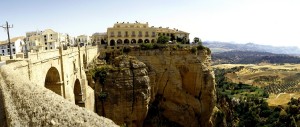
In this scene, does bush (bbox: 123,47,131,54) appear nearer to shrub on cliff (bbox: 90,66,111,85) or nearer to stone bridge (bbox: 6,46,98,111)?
stone bridge (bbox: 6,46,98,111)

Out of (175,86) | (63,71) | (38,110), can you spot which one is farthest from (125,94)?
(38,110)

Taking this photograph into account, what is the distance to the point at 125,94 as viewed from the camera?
4822 cm

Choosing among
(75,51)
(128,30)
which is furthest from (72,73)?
(128,30)

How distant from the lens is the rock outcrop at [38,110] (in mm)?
9812

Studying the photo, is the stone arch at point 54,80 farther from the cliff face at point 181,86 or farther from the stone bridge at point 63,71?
the cliff face at point 181,86

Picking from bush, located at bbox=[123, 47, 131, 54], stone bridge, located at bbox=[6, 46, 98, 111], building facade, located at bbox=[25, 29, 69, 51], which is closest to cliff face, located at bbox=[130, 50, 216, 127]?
bush, located at bbox=[123, 47, 131, 54]

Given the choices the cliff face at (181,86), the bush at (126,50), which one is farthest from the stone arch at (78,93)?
the cliff face at (181,86)

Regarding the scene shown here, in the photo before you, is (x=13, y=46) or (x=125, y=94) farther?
(x=13, y=46)

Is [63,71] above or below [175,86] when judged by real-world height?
above

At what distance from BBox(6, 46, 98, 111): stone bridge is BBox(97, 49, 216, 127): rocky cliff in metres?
7.50

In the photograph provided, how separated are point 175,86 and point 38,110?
144 ft

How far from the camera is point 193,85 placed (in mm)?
54938

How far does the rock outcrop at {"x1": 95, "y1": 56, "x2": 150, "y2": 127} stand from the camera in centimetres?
4706

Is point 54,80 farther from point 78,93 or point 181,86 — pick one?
point 181,86
